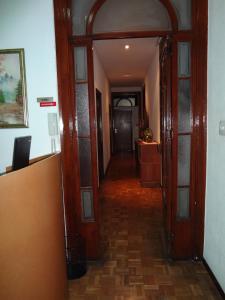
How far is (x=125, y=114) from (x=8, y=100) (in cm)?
820

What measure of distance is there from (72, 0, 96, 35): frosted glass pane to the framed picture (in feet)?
1.84

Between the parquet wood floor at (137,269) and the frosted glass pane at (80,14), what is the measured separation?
2.29 metres

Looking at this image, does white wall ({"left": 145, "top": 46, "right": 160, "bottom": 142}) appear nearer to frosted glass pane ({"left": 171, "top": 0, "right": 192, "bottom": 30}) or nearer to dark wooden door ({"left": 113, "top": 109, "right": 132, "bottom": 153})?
frosted glass pane ({"left": 171, "top": 0, "right": 192, "bottom": 30})

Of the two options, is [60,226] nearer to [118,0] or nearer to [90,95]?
[90,95]

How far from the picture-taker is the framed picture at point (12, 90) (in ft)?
7.11

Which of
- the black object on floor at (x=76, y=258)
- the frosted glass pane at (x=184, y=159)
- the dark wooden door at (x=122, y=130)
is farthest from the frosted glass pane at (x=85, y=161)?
the dark wooden door at (x=122, y=130)

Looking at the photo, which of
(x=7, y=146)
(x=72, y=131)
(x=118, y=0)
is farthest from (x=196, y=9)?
(x=7, y=146)

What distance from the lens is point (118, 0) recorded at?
7.76 feet

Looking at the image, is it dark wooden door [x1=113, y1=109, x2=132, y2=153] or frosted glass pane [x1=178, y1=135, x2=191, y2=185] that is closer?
frosted glass pane [x1=178, y1=135, x2=191, y2=185]

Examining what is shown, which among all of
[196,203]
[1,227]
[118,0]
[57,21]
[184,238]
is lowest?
[184,238]

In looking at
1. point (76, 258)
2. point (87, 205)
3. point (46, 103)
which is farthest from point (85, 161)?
point (76, 258)

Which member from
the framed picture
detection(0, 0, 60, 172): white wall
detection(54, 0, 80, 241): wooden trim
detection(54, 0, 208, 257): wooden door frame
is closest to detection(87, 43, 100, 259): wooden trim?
detection(54, 0, 208, 257): wooden door frame

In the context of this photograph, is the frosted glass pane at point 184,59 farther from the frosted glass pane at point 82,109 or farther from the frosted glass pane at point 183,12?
the frosted glass pane at point 82,109

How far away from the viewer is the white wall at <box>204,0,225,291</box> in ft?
6.08
